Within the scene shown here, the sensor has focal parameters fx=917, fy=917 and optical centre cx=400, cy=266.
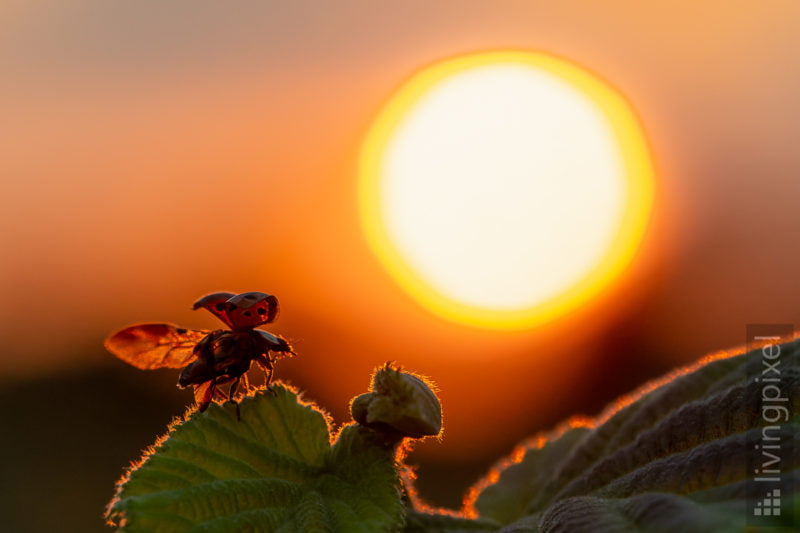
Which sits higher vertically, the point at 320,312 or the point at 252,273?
the point at 252,273

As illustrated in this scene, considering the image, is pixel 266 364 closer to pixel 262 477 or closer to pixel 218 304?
pixel 218 304

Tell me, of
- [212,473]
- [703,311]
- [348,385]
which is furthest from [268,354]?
[703,311]

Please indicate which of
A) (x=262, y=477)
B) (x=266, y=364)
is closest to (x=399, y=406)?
(x=262, y=477)

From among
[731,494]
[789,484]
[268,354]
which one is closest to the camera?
[789,484]

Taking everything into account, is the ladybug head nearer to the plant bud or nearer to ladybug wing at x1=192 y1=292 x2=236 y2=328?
ladybug wing at x1=192 y1=292 x2=236 y2=328

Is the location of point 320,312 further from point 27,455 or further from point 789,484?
point 789,484
